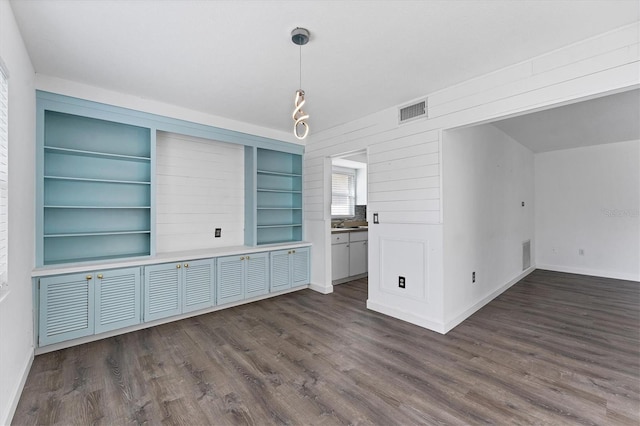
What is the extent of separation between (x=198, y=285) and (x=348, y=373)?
219 cm

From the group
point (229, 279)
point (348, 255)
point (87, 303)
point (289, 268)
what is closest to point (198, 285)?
point (229, 279)

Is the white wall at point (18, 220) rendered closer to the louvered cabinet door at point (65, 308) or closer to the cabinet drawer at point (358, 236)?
the louvered cabinet door at point (65, 308)

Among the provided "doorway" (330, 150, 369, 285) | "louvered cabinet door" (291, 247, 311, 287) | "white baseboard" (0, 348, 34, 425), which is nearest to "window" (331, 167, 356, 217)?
"doorway" (330, 150, 369, 285)

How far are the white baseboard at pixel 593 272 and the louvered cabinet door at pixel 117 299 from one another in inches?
297

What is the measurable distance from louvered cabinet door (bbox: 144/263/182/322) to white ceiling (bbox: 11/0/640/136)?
1987mm

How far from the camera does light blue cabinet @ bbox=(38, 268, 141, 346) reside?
2.75 meters

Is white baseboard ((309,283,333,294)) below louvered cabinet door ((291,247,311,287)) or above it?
below

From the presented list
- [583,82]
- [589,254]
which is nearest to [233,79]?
[583,82]

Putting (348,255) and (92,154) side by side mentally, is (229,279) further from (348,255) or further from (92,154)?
(348,255)

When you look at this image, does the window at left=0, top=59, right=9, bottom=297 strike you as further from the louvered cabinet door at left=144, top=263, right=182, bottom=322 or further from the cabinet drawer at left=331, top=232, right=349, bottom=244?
the cabinet drawer at left=331, top=232, right=349, bottom=244

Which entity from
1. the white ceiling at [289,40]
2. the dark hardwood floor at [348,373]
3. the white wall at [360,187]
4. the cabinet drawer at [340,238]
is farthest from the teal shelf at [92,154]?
the white wall at [360,187]

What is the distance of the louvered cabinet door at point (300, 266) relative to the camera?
187 inches

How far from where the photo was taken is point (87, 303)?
2934 millimetres

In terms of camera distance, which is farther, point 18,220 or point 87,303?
point 87,303
